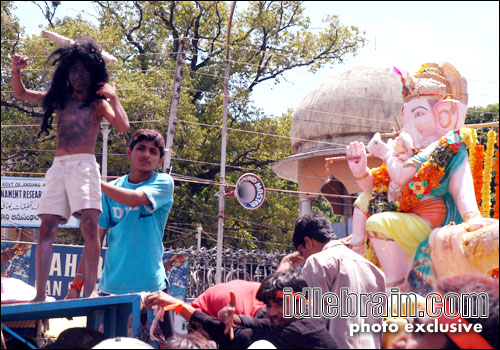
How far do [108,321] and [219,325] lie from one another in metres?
0.64

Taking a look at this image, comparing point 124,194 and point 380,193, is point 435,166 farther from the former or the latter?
point 124,194

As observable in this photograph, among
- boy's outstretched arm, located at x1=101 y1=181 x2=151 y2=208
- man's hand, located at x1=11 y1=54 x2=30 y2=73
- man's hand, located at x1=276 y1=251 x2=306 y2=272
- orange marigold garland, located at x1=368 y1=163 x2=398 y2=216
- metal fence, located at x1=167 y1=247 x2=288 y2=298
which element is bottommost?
metal fence, located at x1=167 y1=247 x2=288 y2=298

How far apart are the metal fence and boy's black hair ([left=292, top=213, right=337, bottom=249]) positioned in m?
11.8

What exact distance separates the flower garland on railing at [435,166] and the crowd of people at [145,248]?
→ 1648 millimetres

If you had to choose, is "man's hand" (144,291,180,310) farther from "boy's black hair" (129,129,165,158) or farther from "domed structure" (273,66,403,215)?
"domed structure" (273,66,403,215)

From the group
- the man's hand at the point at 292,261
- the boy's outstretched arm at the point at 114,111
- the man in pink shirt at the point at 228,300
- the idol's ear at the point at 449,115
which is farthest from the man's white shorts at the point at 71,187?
the idol's ear at the point at 449,115

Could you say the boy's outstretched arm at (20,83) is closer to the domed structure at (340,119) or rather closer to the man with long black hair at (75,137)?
the man with long black hair at (75,137)

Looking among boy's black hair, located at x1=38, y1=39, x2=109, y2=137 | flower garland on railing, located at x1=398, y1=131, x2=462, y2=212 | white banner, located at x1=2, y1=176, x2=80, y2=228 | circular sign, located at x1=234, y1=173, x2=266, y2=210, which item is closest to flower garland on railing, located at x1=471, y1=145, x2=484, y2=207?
flower garland on railing, located at x1=398, y1=131, x2=462, y2=212

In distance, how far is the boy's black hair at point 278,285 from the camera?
358cm

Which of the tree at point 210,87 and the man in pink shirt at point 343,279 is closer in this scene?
the man in pink shirt at point 343,279

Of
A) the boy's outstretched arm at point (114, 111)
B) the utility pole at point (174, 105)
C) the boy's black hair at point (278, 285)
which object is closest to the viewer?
the boy's black hair at point (278, 285)

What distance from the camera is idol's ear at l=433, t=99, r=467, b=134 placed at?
6.15 m

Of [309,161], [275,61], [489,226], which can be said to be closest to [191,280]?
[309,161]

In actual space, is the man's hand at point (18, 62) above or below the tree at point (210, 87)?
below
